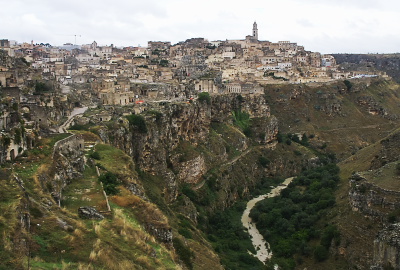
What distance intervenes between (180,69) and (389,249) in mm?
70658

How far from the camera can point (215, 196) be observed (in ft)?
173

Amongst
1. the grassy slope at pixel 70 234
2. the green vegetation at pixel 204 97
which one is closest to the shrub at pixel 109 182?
the grassy slope at pixel 70 234

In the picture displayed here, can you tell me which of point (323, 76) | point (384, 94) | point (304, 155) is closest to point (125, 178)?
point (304, 155)

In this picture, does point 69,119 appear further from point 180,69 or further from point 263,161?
point 180,69

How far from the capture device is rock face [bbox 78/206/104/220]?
760 inches

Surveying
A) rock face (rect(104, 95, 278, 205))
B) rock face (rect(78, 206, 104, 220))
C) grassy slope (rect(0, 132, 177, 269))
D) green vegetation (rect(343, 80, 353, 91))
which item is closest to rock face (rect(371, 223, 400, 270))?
grassy slope (rect(0, 132, 177, 269))

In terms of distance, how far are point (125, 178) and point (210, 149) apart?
105ft

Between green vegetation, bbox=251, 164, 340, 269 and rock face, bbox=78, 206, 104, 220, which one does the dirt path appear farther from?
green vegetation, bbox=251, 164, 340, 269

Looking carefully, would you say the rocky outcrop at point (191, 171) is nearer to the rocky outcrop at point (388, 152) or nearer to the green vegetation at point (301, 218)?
the green vegetation at point (301, 218)

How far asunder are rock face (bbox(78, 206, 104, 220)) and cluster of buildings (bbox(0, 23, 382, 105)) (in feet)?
89.1

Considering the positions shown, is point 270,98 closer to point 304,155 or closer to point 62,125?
point 304,155

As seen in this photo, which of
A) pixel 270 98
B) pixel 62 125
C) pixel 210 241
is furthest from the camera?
pixel 270 98

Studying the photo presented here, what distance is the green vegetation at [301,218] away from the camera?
122 feet

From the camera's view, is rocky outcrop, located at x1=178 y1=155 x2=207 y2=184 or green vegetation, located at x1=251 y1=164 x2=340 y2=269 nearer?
green vegetation, located at x1=251 y1=164 x2=340 y2=269
